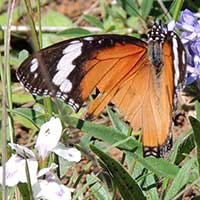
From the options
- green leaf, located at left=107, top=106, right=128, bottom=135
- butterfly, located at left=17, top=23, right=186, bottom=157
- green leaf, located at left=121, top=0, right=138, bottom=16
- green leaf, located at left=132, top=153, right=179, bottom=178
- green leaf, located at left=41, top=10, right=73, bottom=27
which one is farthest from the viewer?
green leaf, located at left=41, top=10, right=73, bottom=27

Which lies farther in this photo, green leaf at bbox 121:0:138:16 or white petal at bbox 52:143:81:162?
green leaf at bbox 121:0:138:16

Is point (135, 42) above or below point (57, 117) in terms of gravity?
above

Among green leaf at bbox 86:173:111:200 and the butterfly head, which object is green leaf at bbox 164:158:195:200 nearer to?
green leaf at bbox 86:173:111:200

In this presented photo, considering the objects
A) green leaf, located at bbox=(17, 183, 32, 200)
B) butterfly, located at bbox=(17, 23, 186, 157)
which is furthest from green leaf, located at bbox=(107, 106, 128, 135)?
green leaf, located at bbox=(17, 183, 32, 200)

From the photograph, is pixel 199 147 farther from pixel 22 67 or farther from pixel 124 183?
pixel 22 67

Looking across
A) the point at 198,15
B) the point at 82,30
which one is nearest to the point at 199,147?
the point at 198,15

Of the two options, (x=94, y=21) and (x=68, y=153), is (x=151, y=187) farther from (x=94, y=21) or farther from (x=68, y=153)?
(x=94, y=21)

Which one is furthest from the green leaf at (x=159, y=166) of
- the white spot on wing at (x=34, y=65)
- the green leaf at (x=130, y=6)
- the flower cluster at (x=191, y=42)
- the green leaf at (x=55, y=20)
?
the green leaf at (x=55, y=20)

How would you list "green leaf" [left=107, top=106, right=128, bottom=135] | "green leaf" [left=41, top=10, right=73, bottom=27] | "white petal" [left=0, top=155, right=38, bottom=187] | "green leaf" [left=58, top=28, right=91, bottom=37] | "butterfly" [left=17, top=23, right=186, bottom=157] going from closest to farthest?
1. "white petal" [left=0, top=155, right=38, bottom=187]
2. "butterfly" [left=17, top=23, right=186, bottom=157]
3. "green leaf" [left=107, top=106, right=128, bottom=135]
4. "green leaf" [left=58, top=28, right=91, bottom=37]
5. "green leaf" [left=41, top=10, right=73, bottom=27]
